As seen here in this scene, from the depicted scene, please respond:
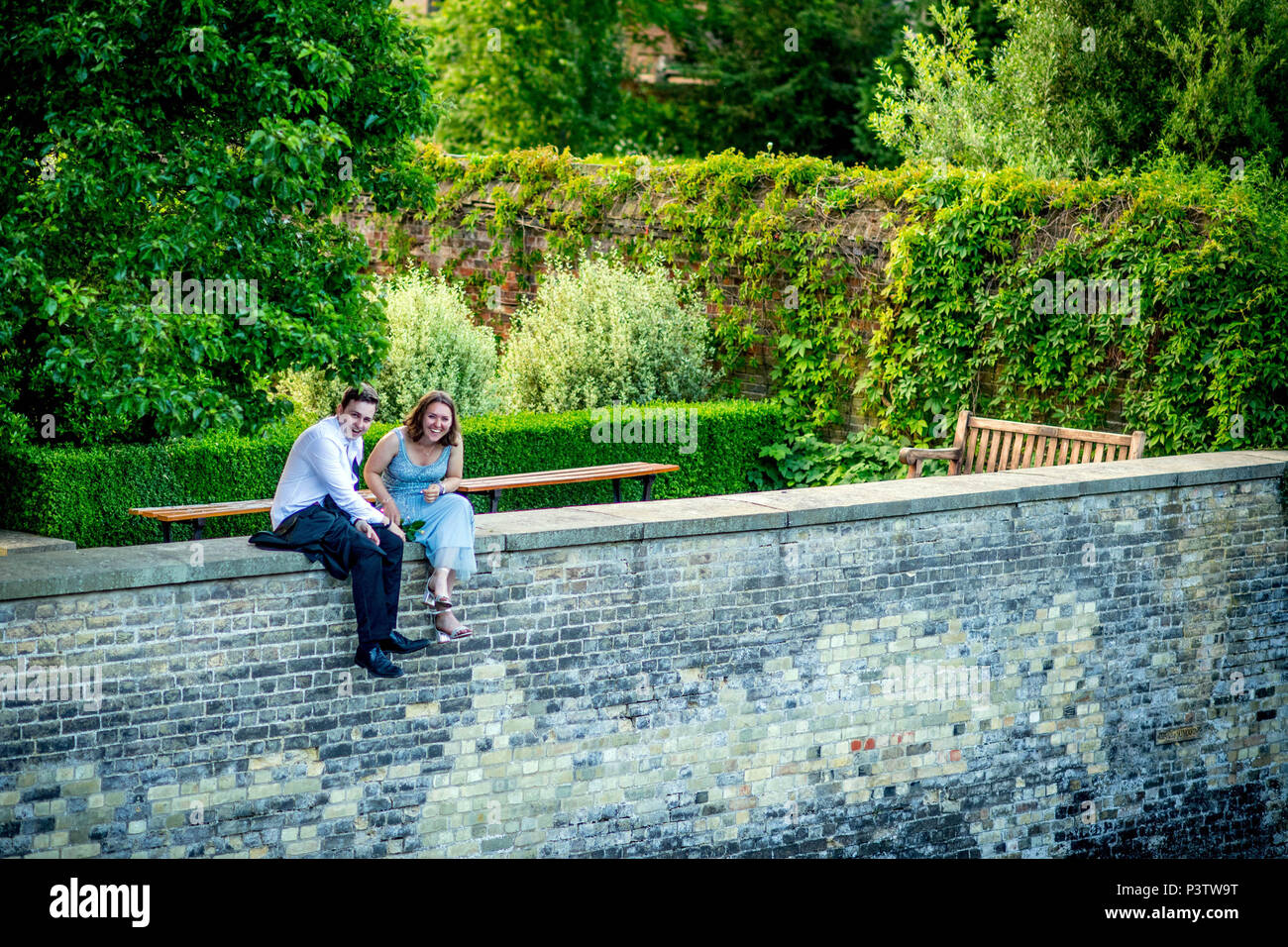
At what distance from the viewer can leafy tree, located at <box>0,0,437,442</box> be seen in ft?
24.6

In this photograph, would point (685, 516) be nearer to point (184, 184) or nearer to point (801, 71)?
point (184, 184)

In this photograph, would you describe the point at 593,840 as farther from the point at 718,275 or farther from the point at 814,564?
the point at 718,275

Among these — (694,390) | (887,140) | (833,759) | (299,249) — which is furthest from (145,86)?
(887,140)

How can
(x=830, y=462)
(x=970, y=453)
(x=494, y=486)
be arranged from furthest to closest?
(x=830, y=462), (x=970, y=453), (x=494, y=486)

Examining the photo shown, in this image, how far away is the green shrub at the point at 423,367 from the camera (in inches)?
501

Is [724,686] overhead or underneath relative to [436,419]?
underneath

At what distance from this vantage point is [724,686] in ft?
26.5

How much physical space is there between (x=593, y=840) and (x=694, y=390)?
650 cm

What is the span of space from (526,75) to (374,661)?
24553mm

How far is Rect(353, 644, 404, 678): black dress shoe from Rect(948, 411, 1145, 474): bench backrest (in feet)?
17.8

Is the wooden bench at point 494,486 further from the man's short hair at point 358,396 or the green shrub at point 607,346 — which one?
the green shrub at point 607,346

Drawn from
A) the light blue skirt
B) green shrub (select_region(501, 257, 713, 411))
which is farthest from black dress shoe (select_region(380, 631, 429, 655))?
green shrub (select_region(501, 257, 713, 411))

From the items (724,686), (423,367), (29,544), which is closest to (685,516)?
(724,686)

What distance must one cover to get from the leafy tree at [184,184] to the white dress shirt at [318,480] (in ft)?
2.77
